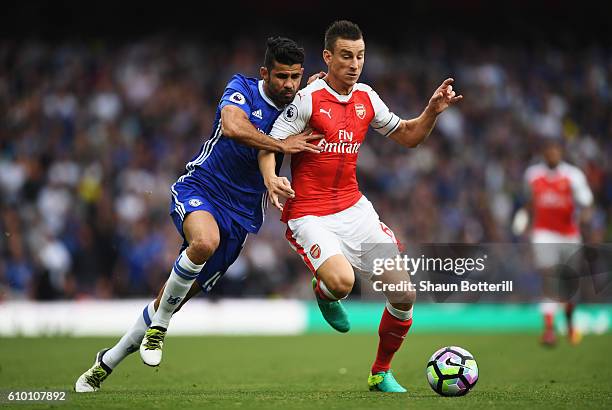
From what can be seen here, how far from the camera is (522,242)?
18359 mm

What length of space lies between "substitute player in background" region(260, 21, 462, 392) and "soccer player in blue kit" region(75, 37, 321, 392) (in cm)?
17

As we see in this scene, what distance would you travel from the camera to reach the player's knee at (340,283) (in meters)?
7.00

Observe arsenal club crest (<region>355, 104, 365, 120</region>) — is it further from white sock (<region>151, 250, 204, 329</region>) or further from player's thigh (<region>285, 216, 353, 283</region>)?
white sock (<region>151, 250, 204, 329</region>)

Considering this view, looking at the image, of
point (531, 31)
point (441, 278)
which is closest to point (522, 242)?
point (531, 31)

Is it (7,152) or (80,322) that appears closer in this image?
(80,322)

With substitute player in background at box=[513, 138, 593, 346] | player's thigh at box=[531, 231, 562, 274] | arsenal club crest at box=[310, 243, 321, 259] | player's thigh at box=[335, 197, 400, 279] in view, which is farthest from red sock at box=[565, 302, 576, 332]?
arsenal club crest at box=[310, 243, 321, 259]

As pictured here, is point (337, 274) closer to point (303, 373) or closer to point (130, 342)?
point (130, 342)

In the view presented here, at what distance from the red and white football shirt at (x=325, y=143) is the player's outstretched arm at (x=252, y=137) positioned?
15 centimetres

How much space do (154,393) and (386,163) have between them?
12.9m

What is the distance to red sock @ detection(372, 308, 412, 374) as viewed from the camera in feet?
24.7

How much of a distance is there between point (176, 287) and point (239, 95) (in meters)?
1.59

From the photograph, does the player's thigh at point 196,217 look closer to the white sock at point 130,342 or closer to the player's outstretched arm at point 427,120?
the white sock at point 130,342

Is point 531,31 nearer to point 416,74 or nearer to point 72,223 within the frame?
point 416,74

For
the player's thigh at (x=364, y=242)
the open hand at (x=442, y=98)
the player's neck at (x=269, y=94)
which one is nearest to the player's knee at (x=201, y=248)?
the player's thigh at (x=364, y=242)
